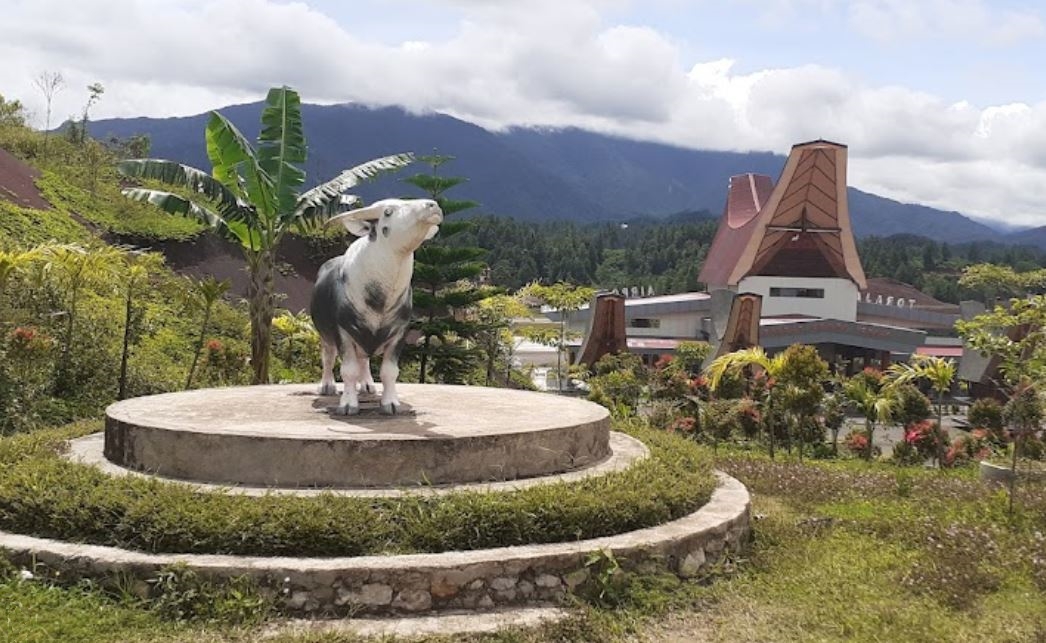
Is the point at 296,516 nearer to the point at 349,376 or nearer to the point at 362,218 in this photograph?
the point at 349,376

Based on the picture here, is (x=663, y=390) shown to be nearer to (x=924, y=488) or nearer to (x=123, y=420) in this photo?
(x=924, y=488)

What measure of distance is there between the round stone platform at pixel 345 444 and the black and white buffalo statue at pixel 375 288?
19.1 inches

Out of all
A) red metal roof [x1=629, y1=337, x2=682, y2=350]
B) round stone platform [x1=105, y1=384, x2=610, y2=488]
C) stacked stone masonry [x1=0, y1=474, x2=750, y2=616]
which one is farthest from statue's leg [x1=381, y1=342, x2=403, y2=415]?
red metal roof [x1=629, y1=337, x2=682, y2=350]

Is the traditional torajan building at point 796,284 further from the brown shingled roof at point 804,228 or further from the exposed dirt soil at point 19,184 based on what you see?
the exposed dirt soil at point 19,184

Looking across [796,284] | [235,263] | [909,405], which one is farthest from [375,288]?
[796,284]

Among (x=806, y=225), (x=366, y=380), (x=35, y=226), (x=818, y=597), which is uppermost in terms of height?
(x=806, y=225)

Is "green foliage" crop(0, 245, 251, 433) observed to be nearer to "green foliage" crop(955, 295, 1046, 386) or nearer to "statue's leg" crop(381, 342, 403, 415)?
"statue's leg" crop(381, 342, 403, 415)

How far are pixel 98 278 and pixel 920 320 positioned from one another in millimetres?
48786

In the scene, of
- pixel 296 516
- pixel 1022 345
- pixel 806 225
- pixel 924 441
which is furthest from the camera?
pixel 806 225

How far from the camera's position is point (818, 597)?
19.0 ft

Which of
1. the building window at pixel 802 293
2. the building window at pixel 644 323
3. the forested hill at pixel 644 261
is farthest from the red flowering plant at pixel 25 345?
the forested hill at pixel 644 261

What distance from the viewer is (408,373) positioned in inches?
784

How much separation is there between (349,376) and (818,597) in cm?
400

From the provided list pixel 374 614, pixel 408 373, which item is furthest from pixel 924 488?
pixel 408 373
